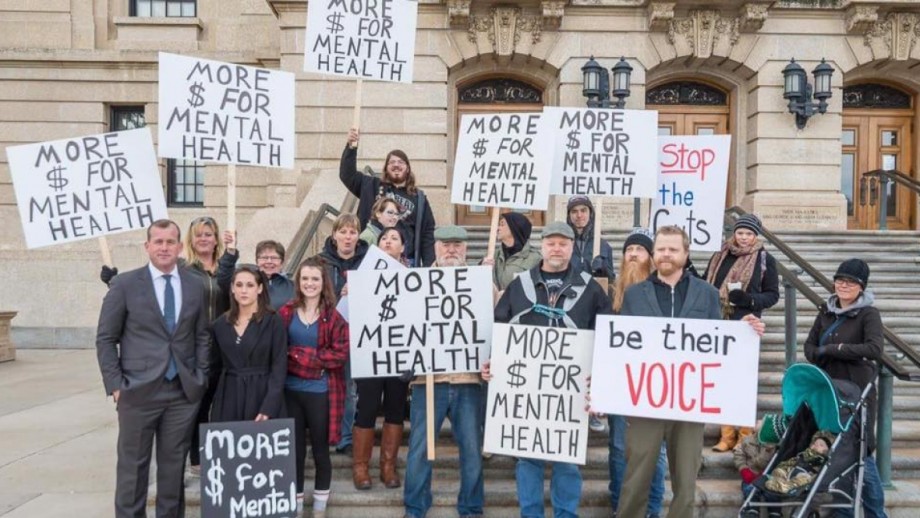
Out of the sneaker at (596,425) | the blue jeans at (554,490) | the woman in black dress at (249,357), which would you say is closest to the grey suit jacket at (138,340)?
the woman in black dress at (249,357)

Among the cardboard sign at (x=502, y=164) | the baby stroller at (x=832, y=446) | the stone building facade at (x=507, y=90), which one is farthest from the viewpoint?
the stone building facade at (x=507, y=90)

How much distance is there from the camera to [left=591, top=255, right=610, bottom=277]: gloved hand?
5855mm

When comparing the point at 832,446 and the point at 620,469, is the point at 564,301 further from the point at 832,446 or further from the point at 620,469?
the point at 832,446

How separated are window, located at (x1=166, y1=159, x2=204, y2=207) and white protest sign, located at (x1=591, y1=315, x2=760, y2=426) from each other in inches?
551

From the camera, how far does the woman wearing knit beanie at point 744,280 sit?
18.4 feet

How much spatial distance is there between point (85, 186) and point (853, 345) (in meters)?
5.82

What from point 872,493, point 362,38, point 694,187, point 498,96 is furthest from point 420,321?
point 498,96

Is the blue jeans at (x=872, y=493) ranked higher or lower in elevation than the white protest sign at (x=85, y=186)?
lower

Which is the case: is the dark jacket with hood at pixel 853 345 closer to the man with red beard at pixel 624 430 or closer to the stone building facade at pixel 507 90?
the man with red beard at pixel 624 430

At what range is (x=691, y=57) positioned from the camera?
13.7 metres

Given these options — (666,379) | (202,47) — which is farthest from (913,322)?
(202,47)

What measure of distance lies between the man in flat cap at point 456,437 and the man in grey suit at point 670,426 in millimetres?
1078

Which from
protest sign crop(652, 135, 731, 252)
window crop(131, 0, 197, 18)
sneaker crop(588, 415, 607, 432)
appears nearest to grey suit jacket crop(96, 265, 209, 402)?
sneaker crop(588, 415, 607, 432)

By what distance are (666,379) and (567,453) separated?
0.82 m
